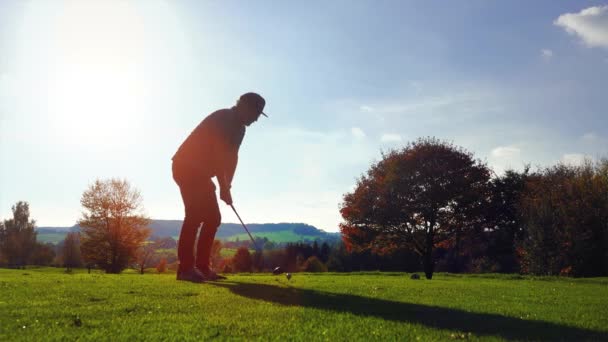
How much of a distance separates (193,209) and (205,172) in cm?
95

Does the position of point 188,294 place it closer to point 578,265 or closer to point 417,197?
point 417,197

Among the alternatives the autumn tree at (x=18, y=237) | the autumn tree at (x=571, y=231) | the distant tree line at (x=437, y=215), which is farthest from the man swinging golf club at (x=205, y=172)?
the autumn tree at (x=18, y=237)

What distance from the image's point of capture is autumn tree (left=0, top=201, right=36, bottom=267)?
3497 inches

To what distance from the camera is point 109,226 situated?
160ft

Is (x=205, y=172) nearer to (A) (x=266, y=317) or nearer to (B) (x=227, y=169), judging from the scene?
(B) (x=227, y=169)

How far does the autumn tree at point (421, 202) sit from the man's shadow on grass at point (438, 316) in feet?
97.5

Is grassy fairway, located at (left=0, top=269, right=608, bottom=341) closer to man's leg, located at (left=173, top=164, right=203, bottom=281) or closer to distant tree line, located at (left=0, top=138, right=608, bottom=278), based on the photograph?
man's leg, located at (left=173, top=164, right=203, bottom=281)

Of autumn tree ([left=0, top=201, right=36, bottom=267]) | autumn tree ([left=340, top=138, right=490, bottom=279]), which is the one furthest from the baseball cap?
autumn tree ([left=0, top=201, right=36, bottom=267])

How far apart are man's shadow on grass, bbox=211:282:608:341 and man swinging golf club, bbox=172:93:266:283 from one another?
3070 mm

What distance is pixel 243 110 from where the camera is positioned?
11438 mm

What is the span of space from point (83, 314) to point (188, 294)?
7.48ft

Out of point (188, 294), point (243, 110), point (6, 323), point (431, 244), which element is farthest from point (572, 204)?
point (6, 323)

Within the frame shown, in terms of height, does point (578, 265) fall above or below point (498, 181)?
below

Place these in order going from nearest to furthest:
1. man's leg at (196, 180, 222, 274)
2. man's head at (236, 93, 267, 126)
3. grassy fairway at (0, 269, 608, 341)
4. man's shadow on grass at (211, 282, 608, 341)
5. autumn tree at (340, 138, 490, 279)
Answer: grassy fairway at (0, 269, 608, 341), man's shadow on grass at (211, 282, 608, 341), man's leg at (196, 180, 222, 274), man's head at (236, 93, 267, 126), autumn tree at (340, 138, 490, 279)
